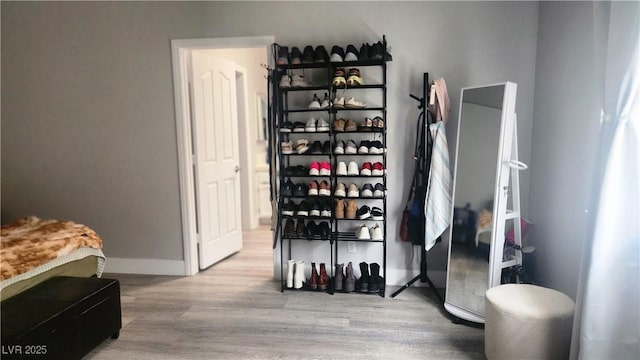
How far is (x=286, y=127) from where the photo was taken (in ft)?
10.7

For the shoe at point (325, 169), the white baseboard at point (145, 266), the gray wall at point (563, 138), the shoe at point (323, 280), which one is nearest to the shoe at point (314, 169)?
the shoe at point (325, 169)

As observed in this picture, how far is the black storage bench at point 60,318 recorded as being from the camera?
1.93 m

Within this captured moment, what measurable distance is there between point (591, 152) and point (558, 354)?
1104 mm

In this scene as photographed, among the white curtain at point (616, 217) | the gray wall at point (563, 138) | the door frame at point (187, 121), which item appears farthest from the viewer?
the door frame at point (187, 121)

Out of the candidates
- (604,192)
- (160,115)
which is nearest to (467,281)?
(604,192)

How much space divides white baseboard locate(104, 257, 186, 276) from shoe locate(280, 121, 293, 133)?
1.56m

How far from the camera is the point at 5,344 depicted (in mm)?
1848

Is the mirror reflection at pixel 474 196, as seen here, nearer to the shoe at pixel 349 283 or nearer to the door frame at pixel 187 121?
the shoe at pixel 349 283

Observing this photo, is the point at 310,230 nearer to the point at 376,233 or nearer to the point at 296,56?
the point at 376,233

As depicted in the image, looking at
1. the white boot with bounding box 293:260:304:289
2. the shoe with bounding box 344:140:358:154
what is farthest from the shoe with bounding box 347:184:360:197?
the white boot with bounding box 293:260:304:289

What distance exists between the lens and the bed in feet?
7.18

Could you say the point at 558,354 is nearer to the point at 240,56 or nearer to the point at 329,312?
the point at 329,312

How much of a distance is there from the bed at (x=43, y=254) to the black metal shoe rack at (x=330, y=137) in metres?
1.36

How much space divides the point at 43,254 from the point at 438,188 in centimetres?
253
